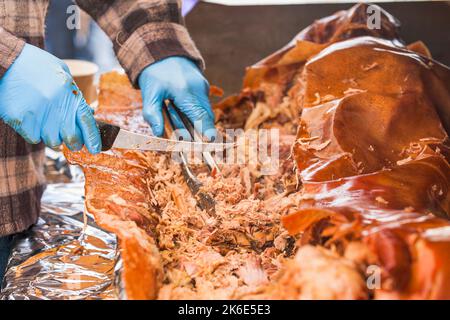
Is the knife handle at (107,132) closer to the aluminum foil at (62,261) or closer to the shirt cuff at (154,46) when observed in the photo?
the aluminum foil at (62,261)

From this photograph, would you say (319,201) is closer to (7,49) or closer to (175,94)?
(175,94)

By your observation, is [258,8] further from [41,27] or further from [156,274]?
[156,274]

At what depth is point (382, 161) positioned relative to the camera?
1.78 meters

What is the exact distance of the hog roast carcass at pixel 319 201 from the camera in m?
1.27

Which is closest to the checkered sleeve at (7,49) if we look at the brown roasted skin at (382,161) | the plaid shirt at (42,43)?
the plaid shirt at (42,43)

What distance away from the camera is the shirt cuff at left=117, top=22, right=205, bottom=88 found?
7.63ft

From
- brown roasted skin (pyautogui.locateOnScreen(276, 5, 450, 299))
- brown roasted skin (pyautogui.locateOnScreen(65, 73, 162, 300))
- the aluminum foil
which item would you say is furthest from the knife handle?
brown roasted skin (pyautogui.locateOnScreen(276, 5, 450, 299))

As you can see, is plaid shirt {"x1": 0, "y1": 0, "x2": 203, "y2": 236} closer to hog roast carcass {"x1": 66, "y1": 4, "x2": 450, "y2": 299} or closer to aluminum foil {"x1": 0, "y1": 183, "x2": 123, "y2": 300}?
aluminum foil {"x1": 0, "y1": 183, "x2": 123, "y2": 300}

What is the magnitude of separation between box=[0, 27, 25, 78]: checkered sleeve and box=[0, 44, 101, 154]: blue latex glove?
14 millimetres

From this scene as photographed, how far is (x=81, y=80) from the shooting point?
3277mm

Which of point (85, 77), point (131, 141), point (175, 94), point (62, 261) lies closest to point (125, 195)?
point (131, 141)

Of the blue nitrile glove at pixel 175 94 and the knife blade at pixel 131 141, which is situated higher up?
the blue nitrile glove at pixel 175 94

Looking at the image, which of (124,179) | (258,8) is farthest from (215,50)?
(124,179)

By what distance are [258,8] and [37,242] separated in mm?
2236
